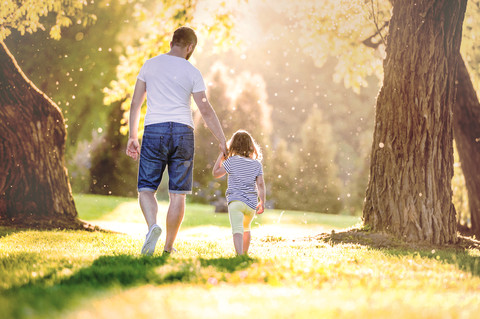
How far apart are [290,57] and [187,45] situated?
3488 centimetres

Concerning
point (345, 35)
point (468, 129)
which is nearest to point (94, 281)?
point (468, 129)

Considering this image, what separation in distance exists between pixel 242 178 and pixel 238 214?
0.41 m

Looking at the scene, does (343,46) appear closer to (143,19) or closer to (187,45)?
(143,19)

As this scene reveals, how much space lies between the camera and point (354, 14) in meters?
13.3

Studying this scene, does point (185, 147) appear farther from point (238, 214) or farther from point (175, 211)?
point (238, 214)

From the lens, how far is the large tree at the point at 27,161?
10047 mm

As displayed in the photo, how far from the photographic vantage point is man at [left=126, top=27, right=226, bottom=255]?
515 cm

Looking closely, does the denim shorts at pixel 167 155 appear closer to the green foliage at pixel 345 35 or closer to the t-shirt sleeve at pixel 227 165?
the t-shirt sleeve at pixel 227 165

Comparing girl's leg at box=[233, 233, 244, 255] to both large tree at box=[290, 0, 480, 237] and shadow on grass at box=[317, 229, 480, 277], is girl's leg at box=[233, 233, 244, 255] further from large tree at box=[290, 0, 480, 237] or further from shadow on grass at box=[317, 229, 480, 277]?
large tree at box=[290, 0, 480, 237]

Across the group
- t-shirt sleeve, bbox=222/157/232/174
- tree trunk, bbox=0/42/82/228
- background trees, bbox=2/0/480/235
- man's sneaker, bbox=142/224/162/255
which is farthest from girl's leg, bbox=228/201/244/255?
background trees, bbox=2/0/480/235

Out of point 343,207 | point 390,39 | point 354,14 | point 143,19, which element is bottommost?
point 343,207

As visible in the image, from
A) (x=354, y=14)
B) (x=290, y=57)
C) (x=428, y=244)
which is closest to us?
(x=428, y=244)

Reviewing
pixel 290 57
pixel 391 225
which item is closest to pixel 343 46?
pixel 391 225

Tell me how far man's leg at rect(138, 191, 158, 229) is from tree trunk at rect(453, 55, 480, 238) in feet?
25.6
